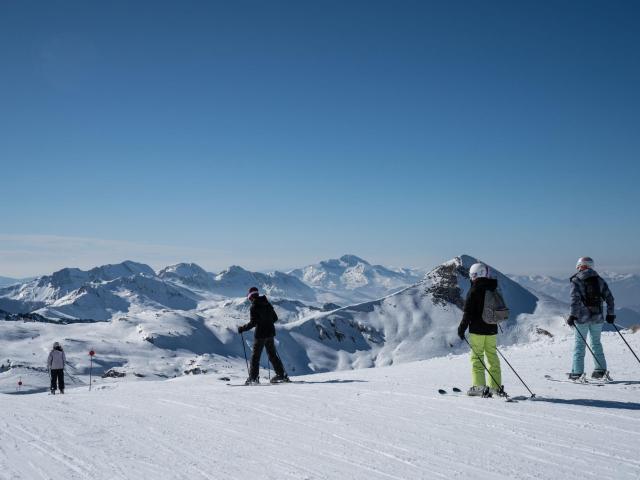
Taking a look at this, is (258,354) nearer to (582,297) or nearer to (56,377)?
(582,297)

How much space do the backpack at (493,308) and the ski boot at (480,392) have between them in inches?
48.1

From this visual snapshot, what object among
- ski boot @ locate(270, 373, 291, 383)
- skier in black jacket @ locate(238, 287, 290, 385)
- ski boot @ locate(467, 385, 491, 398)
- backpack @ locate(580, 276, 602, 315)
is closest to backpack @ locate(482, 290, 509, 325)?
ski boot @ locate(467, 385, 491, 398)

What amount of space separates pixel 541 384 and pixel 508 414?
3603mm

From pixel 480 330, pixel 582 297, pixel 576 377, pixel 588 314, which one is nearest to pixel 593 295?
pixel 582 297

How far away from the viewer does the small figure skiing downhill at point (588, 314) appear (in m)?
11.1

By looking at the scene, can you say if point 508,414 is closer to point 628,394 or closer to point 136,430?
point 628,394

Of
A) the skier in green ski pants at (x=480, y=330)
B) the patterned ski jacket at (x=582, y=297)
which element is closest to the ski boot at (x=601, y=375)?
the patterned ski jacket at (x=582, y=297)

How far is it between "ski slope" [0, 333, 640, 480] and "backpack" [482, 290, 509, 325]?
4.73 feet

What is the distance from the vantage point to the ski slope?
5.21 m

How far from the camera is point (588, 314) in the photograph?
1122cm

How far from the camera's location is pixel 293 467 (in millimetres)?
5316

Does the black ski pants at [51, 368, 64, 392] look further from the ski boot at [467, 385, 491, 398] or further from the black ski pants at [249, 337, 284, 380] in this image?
the ski boot at [467, 385, 491, 398]

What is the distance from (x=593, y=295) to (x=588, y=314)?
18.0 inches

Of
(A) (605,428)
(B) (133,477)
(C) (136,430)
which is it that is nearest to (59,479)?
(B) (133,477)
